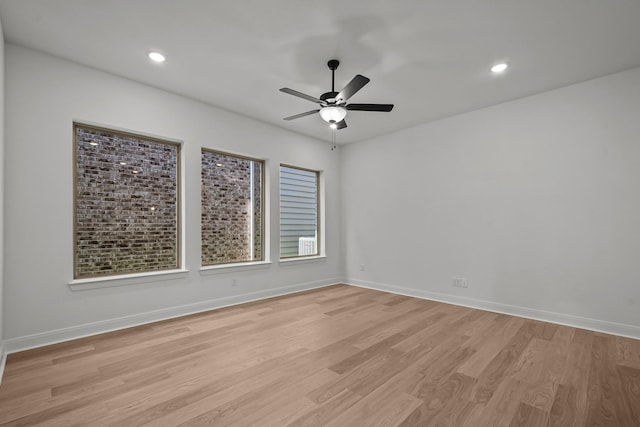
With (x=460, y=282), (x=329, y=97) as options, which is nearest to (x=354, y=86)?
(x=329, y=97)

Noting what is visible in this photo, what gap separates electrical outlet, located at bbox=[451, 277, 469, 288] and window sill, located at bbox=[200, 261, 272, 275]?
288 centimetres

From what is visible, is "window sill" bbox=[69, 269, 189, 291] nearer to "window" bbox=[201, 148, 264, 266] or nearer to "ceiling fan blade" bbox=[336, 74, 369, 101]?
"window" bbox=[201, 148, 264, 266]

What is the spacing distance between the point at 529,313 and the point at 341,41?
395 cm

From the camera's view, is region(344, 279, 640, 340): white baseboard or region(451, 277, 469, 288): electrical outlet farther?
region(451, 277, 469, 288): electrical outlet

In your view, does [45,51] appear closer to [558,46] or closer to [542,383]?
[558,46]

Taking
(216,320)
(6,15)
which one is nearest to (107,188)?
(6,15)

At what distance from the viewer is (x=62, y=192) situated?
3.08 meters

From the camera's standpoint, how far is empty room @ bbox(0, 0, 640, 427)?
2215 millimetres

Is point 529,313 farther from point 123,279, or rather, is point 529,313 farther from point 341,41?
point 123,279

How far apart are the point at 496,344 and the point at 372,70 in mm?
3115

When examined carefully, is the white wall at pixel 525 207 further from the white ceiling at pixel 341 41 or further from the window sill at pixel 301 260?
the window sill at pixel 301 260

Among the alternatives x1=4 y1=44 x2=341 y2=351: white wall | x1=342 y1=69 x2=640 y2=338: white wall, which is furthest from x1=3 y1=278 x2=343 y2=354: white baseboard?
x1=342 y1=69 x2=640 y2=338: white wall

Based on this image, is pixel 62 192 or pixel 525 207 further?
pixel 525 207

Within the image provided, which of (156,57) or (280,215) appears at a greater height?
(156,57)
